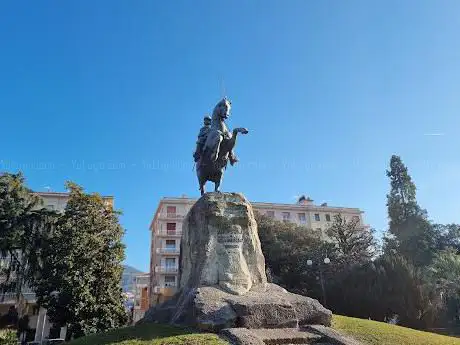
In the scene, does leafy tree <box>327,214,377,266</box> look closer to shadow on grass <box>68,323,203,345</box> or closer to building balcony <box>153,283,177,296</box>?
building balcony <box>153,283,177,296</box>

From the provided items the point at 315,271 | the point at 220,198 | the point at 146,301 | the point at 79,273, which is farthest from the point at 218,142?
the point at 146,301

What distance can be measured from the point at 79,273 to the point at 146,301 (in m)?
39.1

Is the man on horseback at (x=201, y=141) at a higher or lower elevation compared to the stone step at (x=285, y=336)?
higher

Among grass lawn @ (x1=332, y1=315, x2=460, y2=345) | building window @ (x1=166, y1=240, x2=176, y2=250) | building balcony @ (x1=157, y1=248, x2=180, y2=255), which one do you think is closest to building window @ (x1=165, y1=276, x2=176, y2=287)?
building balcony @ (x1=157, y1=248, x2=180, y2=255)

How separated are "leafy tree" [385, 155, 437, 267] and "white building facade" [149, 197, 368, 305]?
4466 mm

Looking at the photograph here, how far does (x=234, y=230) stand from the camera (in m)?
11.9

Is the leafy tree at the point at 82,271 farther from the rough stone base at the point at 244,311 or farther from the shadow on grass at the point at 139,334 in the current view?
the rough stone base at the point at 244,311

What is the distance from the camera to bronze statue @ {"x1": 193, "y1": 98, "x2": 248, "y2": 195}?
1337cm

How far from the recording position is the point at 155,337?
29.0 feet

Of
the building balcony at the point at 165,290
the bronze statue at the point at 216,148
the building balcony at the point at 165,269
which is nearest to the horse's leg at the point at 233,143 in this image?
the bronze statue at the point at 216,148

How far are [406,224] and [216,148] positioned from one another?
126 feet

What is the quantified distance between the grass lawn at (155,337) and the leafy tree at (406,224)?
3400cm

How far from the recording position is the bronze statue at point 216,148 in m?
13.4

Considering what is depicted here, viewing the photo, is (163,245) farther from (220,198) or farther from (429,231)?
(220,198)
